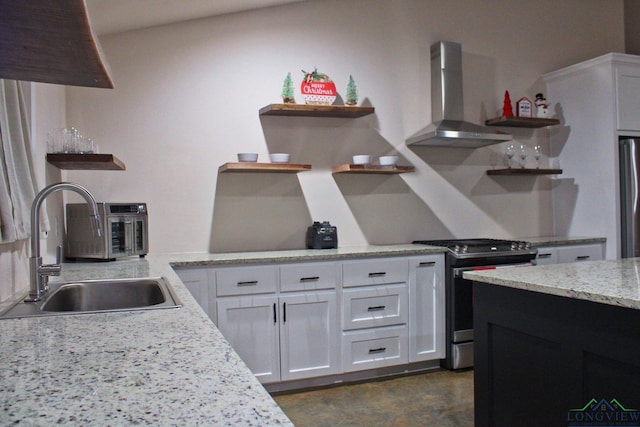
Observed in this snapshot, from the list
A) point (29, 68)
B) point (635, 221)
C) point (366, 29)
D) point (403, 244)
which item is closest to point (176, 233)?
point (403, 244)

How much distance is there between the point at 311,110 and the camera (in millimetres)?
3592

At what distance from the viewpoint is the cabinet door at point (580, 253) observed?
404 cm

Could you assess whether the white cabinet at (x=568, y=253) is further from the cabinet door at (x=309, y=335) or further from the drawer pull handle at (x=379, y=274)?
the cabinet door at (x=309, y=335)

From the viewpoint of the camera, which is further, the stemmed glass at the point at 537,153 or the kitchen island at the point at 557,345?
the stemmed glass at the point at 537,153

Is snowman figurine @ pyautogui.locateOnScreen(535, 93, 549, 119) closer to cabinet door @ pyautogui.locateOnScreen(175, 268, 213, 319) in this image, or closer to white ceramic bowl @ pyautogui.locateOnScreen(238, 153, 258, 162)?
white ceramic bowl @ pyautogui.locateOnScreen(238, 153, 258, 162)

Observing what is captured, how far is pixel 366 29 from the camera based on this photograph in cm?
405

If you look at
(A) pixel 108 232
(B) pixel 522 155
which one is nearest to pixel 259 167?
(A) pixel 108 232

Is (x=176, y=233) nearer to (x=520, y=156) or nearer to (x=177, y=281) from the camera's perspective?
(x=177, y=281)

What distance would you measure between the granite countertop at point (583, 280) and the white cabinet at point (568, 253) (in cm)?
160

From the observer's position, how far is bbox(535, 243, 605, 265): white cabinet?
13.0ft

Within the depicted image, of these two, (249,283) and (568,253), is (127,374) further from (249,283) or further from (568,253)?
(568,253)

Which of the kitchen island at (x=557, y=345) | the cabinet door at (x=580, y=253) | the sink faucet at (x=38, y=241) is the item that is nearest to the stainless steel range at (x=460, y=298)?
the cabinet door at (x=580, y=253)

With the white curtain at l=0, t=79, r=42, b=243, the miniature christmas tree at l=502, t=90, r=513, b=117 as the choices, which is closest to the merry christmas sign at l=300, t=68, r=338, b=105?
the miniature christmas tree at l=502, t=90, r=513, b=117

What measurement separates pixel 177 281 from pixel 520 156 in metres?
3.56
